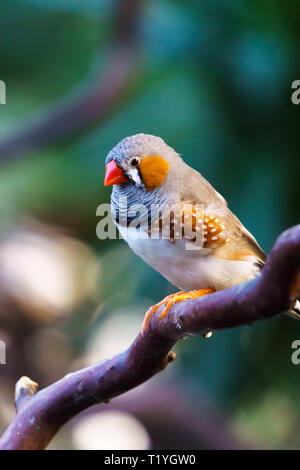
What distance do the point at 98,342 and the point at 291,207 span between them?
1174 mm

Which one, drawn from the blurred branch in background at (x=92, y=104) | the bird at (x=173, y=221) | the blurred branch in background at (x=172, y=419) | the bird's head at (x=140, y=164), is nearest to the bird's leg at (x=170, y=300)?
the bird at (x=173, y=221)

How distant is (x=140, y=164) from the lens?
141 cm

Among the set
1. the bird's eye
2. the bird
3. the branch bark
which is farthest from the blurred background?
the branch bark

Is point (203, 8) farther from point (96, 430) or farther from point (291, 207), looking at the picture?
point (96, 430)

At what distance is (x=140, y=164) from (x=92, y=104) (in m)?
1.77

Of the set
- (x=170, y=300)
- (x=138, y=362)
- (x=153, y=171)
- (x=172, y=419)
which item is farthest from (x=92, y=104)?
(x=138, y=362)

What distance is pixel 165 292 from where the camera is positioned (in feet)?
9.49

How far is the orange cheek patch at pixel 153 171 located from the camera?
4.66 feet

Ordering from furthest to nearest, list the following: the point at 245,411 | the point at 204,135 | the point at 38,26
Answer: the point at 38,26
the point at 245,411
the point at 204,135

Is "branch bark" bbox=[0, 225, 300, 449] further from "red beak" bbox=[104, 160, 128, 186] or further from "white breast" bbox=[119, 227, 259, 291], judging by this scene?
"red beak" bbox=[104, 160, 128, 186]

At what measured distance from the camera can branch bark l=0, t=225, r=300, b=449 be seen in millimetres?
872

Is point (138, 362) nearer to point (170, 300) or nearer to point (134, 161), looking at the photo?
point (170, 300)

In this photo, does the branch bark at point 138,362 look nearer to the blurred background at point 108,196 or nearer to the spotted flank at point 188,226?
the spotted flank at point 188,226

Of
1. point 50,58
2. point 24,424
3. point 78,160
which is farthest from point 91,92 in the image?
point 24,424
